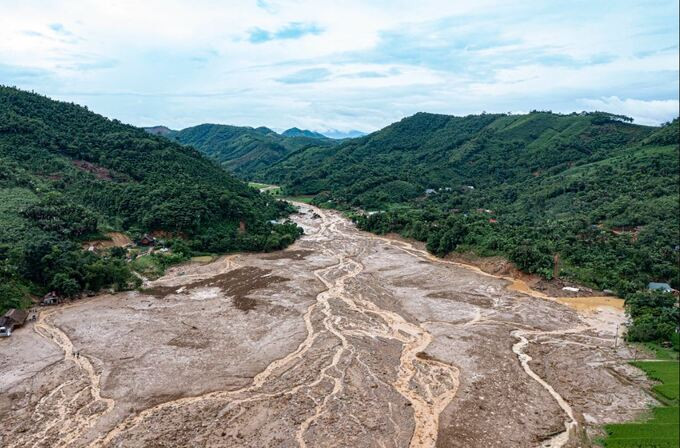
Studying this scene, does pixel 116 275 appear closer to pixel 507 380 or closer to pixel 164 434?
pixel 164 434

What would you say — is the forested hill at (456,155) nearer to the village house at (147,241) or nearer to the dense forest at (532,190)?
the dense forest at (532,190)

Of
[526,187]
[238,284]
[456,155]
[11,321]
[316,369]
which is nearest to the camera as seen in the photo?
[316,369]

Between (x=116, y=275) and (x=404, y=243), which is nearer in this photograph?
(x=116, y=275)

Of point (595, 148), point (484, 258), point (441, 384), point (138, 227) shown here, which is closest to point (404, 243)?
point (484, 258)

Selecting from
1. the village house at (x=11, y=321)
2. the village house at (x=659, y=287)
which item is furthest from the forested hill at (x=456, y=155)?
the village house at (x=11, y=321)

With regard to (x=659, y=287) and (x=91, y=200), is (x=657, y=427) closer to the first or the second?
(x=659, y=287)

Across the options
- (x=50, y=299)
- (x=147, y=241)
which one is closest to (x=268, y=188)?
(x=147, y=241)

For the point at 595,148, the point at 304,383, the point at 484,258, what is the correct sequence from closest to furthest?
the point at 304,383, the point at 484,258, the point at 595,148
